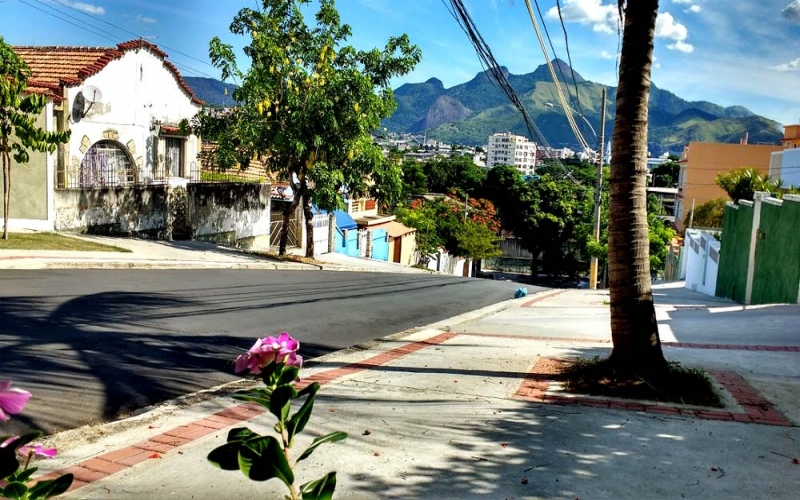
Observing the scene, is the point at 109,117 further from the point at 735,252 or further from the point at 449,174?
the point at 449,174

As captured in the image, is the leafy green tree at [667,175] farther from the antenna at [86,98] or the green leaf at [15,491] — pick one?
the green leaf at [15,491]

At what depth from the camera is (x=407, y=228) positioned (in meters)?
46.0

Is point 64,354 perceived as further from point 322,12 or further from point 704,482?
point 322,12

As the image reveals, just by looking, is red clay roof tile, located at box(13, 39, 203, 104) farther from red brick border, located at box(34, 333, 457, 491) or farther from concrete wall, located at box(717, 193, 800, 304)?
concrete wall, located at box(717, 193, 800, 304)

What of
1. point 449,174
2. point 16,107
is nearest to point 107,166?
point 16,107

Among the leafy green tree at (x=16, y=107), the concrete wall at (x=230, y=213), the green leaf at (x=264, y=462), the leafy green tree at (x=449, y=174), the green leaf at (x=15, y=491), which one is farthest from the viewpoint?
the leafy green tree at (x=449, y=174)

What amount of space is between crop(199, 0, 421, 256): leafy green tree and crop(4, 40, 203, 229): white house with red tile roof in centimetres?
277

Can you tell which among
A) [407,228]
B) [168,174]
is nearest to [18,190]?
[168,174]

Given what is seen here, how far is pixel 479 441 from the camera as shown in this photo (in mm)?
5062

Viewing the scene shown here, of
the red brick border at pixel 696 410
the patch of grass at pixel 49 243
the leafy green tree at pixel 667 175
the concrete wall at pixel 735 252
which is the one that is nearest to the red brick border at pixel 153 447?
the red brick border at pixel 696 410

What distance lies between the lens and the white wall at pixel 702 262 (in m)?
23.0

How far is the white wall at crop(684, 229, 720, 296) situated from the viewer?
23.0 meters

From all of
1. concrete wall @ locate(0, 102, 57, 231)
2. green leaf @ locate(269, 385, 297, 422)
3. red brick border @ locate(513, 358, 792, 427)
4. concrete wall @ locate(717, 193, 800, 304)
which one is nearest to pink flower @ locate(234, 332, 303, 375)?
green leaf @ locate(269, 385, 297, 422)

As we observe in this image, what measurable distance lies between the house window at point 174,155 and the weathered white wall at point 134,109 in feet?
0.78
